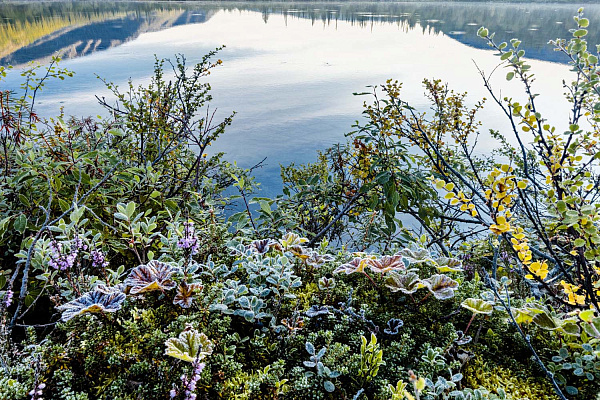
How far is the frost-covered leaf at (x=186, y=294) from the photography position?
1206 millimetres

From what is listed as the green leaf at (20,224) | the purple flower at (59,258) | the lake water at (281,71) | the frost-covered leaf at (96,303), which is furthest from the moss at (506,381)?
the lake water at (281,71)

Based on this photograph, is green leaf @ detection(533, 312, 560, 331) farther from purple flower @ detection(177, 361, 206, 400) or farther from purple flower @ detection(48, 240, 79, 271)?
purple flower @ detection(48, 240, 79, 271)

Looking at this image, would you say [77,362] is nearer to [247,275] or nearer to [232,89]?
[247,275]

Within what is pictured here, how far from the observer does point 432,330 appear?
1.28 m

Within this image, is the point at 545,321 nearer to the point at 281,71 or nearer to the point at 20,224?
the point at 20,224

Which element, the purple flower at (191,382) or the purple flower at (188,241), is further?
the purple flower at (188,241)

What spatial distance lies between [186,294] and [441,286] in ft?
3.02

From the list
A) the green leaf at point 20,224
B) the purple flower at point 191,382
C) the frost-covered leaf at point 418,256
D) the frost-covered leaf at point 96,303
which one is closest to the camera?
the purple flower at point 191,382

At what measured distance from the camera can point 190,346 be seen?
97 centimetres

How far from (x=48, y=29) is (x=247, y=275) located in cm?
2803

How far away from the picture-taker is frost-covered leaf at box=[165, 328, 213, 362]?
0.92 metres

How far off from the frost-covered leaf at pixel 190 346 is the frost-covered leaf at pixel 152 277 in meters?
0.27

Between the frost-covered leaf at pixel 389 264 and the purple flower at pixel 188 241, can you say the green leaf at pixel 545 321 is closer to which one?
the frost-covered leaf at pixel 389 264

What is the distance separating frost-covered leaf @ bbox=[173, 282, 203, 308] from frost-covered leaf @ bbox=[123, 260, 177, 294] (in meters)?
0.03
